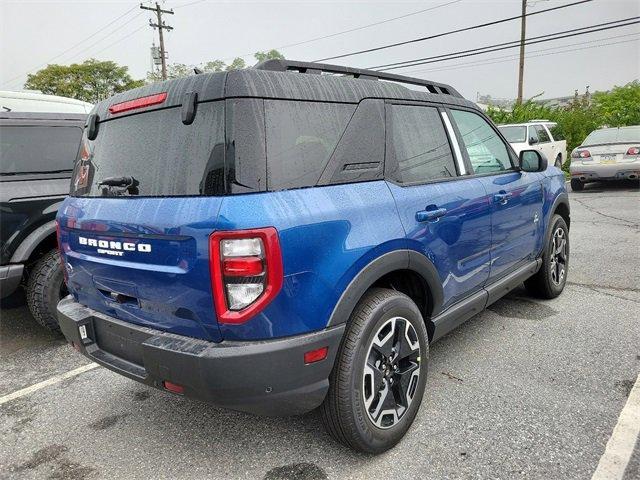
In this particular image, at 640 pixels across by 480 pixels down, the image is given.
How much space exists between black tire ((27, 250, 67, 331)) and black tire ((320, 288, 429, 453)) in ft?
9.09

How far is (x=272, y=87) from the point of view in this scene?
2.08 m

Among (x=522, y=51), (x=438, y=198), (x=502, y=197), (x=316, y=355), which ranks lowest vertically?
(x=316, y=355)

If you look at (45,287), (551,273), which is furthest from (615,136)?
(45,287)

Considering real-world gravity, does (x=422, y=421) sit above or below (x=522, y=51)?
below

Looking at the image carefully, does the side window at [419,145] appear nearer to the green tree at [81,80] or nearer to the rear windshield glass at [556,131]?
the rear windshield glass at [556,131]

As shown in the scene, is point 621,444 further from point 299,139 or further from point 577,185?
point 577,185

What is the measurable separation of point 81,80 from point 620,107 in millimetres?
37842

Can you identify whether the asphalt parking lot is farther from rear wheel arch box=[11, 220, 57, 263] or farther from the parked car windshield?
the parked car windshield

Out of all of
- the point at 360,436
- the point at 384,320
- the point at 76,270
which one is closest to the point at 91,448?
the point at 76,270

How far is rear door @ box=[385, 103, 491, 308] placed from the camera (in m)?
2.55

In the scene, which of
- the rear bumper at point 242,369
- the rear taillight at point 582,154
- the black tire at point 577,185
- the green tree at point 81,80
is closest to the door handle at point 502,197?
the rear bumper at point 242,369

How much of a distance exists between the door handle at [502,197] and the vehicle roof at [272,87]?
0.98 meters

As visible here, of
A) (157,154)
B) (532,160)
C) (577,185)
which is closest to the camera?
(157,154)

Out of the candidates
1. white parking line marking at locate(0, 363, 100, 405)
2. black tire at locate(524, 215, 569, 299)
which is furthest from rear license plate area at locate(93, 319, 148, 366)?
black tire at locate(524, 215, 569, 299)
